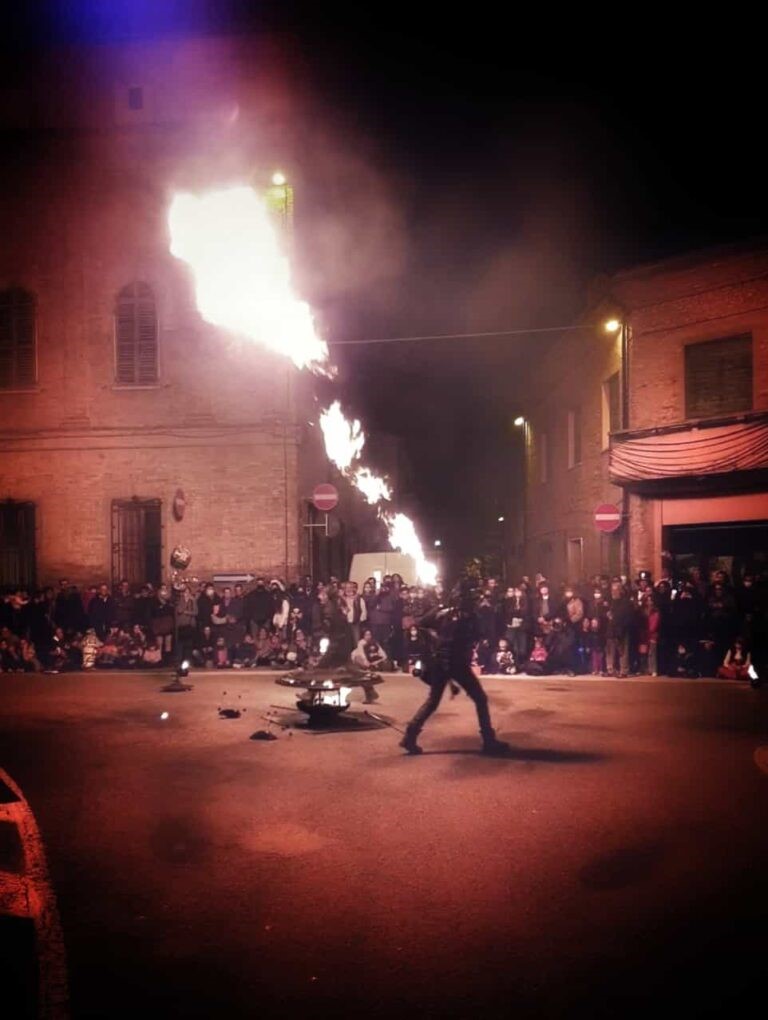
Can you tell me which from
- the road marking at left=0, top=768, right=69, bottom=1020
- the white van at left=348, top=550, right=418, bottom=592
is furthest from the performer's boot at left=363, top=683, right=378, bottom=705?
the white van at left=348, top=550, right=418, bottom=592

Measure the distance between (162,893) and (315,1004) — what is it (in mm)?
1756

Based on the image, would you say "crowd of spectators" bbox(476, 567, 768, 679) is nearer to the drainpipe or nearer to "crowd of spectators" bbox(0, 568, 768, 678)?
"crowd of spectators" bbox(0, 568, 768, 678)

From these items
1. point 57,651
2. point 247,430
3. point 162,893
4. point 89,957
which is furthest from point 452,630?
point 247,430

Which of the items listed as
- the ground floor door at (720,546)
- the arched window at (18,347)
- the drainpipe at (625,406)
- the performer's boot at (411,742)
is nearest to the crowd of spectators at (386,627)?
the ground floor door at (720,546)

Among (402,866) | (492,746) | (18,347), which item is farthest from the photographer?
(18,347)

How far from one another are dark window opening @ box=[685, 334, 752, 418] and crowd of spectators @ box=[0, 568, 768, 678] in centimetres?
359

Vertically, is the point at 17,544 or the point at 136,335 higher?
the point at 136,335

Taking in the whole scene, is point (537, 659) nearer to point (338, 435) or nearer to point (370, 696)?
point (370, 696)

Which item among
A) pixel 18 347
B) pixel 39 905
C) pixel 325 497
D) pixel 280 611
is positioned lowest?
pixel 39 905

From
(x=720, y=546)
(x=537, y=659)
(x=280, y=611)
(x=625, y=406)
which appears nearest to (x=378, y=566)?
(x=280, y=611)

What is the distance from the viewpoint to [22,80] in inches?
868

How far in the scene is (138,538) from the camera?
21484 mm

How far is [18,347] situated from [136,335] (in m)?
3.03

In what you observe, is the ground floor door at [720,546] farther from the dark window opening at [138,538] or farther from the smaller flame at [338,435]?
the dark window opening at [138,538]
